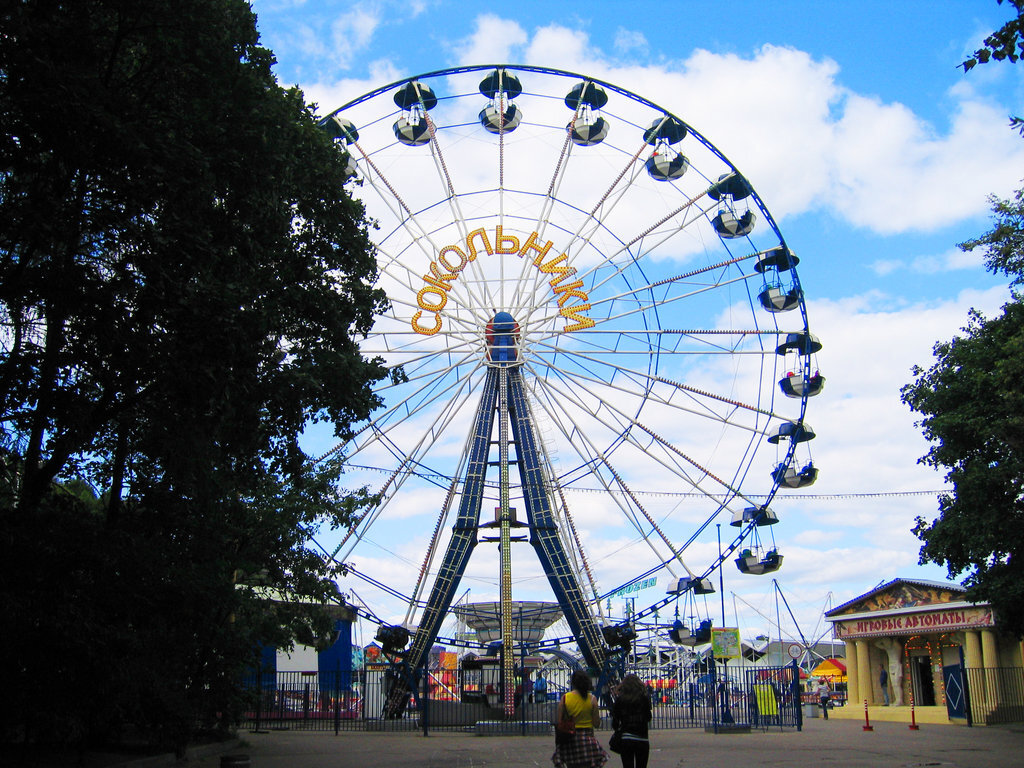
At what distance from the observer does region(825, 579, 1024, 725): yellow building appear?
28.5 m

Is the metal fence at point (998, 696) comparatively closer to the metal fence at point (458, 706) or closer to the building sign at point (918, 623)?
the building sign at point (918, 623)

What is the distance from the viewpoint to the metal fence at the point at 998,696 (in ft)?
92.1

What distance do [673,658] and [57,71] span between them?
218ft

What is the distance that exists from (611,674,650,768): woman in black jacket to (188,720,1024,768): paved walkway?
6428 mm

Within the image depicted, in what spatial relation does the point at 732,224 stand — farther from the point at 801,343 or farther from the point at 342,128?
the point at 342,128

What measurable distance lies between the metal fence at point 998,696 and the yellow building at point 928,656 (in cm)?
3

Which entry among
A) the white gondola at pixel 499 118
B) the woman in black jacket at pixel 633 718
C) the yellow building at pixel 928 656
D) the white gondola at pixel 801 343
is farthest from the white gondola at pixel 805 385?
the woman in black jacket at pixel 633 718

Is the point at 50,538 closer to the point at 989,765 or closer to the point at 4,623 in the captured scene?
the point at 4,623

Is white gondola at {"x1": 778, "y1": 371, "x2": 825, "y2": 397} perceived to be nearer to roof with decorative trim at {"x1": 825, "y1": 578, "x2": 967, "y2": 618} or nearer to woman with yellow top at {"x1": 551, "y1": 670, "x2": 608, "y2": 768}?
roof with decorative trim at {"x1": 825, "y1": 578, "x2": 967, "y2": 618}

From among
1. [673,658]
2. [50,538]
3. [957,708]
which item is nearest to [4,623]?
[50,538]

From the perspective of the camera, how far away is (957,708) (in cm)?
3022

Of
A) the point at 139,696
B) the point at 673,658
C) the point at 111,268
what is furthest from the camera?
the point at 673,658

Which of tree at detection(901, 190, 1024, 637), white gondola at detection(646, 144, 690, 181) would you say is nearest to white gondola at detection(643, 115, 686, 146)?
white gondola at detection(646, 144, 690, 181)

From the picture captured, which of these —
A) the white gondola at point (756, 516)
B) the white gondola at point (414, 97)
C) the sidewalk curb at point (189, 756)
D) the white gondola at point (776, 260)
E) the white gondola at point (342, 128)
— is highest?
the white gondola at point (414, 97)
